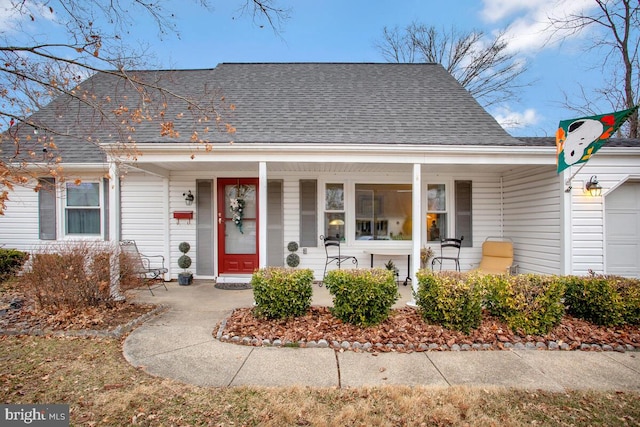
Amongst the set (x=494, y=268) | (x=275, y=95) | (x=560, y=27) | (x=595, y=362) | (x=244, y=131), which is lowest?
(x=595, y=362)

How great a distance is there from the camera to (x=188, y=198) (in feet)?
24.7

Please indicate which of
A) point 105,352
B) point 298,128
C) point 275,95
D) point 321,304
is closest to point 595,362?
point 321,304

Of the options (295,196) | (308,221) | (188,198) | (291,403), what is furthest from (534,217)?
(188,198)

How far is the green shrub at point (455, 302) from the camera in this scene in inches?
165

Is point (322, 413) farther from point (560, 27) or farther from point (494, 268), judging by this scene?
point (560, 27)

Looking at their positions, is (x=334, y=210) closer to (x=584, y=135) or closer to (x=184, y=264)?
(x=184, y=264)

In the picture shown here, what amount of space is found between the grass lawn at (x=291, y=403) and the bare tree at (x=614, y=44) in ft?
42.0

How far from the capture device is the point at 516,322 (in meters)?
4.23

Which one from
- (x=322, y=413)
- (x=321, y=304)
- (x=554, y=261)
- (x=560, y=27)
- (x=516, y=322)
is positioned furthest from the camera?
(x=560, y=27)

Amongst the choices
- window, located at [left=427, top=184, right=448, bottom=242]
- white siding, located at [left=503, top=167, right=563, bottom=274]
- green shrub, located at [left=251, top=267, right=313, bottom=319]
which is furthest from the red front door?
white siding, located at [left=503, top=167, right=563, bottom=274]

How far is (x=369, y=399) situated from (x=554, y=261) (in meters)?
5.18

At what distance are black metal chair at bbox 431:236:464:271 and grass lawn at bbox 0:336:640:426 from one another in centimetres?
445

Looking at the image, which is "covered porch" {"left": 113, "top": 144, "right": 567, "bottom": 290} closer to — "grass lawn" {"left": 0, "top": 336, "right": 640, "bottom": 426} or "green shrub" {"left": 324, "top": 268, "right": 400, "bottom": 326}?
"green shrub" {"left": 324, "top": 268, "right": 400, "bottom": 326}

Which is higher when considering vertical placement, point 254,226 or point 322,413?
point 254,226
